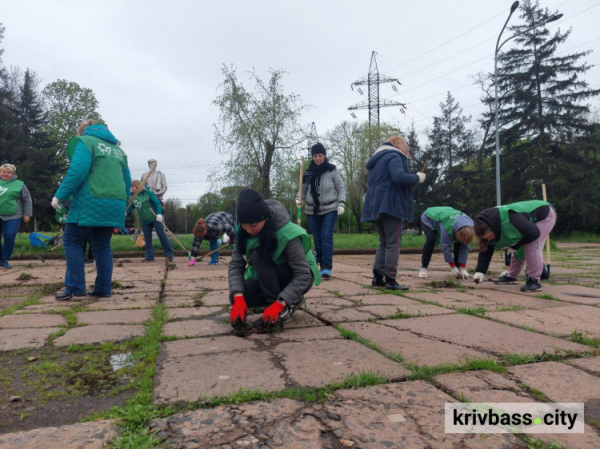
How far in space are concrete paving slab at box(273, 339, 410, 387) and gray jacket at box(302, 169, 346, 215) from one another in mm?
2973

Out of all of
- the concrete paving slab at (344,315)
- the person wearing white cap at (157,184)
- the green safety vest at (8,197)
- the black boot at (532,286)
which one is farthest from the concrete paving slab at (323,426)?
the person wearing white cap at (157,184)

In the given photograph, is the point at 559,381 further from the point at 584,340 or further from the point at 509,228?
the point at 509,228

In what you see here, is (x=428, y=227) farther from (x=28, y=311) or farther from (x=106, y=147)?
(x=28, y=311)

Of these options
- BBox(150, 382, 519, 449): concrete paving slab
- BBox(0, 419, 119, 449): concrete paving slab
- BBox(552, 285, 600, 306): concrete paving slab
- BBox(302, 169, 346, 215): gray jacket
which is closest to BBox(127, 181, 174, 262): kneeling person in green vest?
BBox(302, 169, 346, 215): gray jacket

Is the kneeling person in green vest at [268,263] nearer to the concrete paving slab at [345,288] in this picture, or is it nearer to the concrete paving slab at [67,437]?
the concrete paving slab at [67,437]

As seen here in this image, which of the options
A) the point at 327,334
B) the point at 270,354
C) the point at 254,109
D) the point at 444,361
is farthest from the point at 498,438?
the point at 254,109

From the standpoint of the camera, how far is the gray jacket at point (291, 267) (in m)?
2.59

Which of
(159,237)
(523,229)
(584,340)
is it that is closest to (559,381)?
(584,340)

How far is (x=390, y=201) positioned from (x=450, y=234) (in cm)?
142

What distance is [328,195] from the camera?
5.11 metres

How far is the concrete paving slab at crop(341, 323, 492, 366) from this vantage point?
191cm

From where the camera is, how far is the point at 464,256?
17.3 feet

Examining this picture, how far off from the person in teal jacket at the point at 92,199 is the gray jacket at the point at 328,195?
7.34 feet

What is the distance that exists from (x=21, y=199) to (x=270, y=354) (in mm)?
6490
